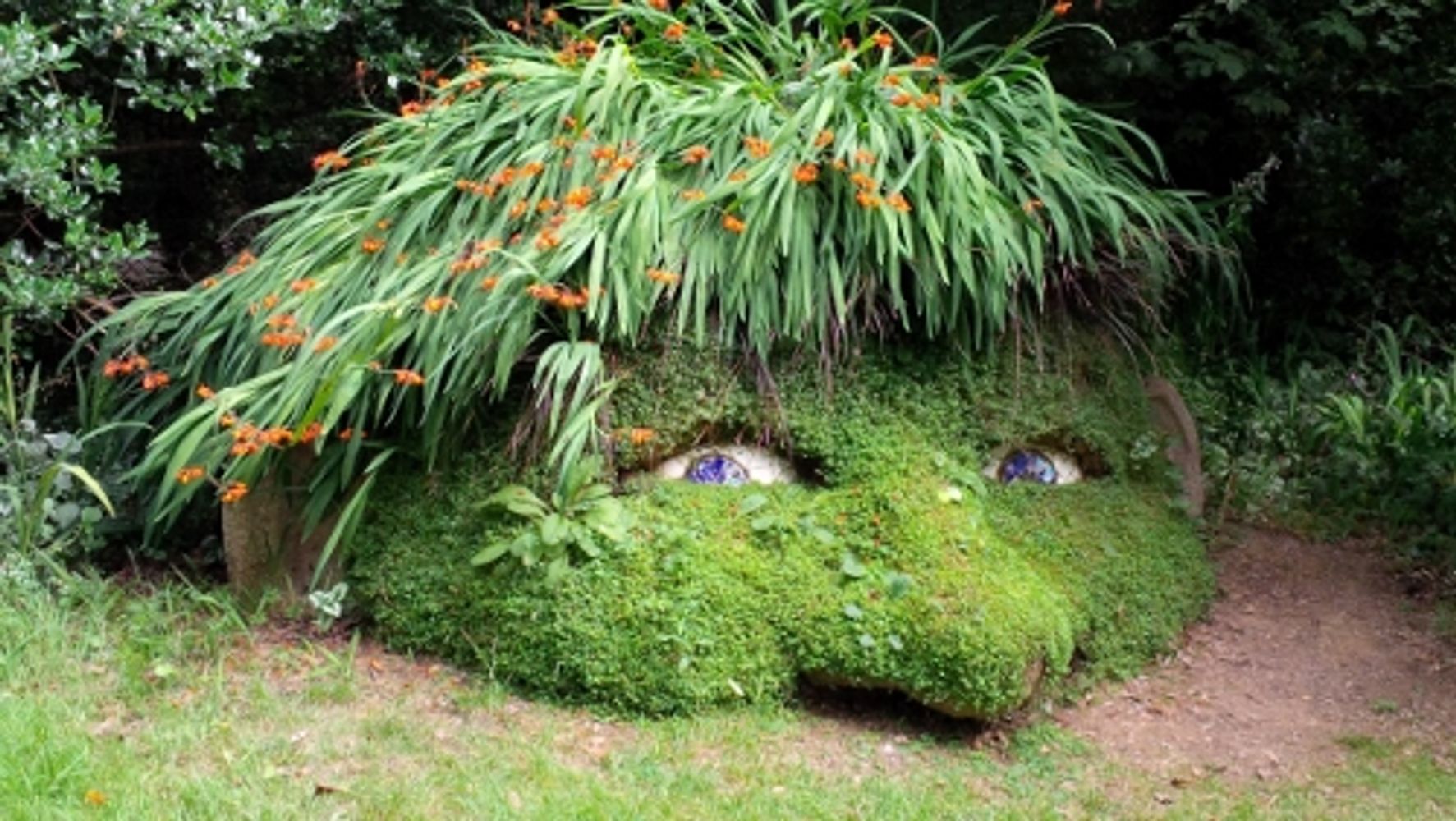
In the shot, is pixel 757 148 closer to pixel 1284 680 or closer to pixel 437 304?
pixel 437 304

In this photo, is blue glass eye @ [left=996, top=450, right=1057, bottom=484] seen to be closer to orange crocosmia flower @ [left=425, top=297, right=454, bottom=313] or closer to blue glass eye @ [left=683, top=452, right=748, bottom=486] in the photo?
blue glass eye @ [left=683, top=452, right=748, bottom=486]

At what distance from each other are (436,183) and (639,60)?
915mm

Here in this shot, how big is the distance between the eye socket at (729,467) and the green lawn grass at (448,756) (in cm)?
79

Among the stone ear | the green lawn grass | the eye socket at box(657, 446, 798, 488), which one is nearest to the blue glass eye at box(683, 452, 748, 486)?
the eye socket at box(657, 446, 798, 488)

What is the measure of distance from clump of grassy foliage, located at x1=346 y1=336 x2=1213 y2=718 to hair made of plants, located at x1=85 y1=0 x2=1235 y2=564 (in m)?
0.18

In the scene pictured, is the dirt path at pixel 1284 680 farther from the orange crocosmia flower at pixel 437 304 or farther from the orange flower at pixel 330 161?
the orange flower at pixel 330 161

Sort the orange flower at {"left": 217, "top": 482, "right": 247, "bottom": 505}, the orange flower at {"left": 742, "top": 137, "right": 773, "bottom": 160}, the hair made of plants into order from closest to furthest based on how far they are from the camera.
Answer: the orange flower at {"left": 217, "top": 482, "right": 247, "bottom": 505} → the hair made of plants → the orange flower at {"left": 742, "top": 137, "right": 773, "bottom": 160}

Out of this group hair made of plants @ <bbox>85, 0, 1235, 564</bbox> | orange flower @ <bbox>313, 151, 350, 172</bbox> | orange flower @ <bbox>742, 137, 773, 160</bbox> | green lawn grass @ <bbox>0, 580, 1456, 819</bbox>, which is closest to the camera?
green lawn grass @ <bbox>0, 580, 1456, 819</bbox>

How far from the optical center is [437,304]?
15.3 feet

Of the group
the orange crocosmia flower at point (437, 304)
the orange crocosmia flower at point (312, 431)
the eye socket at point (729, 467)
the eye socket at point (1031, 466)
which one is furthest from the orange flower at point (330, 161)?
the eye socket at point (1031, 466)

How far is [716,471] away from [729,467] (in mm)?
45

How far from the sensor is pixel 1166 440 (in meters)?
5.78

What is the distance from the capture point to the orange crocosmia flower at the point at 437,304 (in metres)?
4.66

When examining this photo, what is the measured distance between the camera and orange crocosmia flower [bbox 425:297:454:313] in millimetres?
4656
